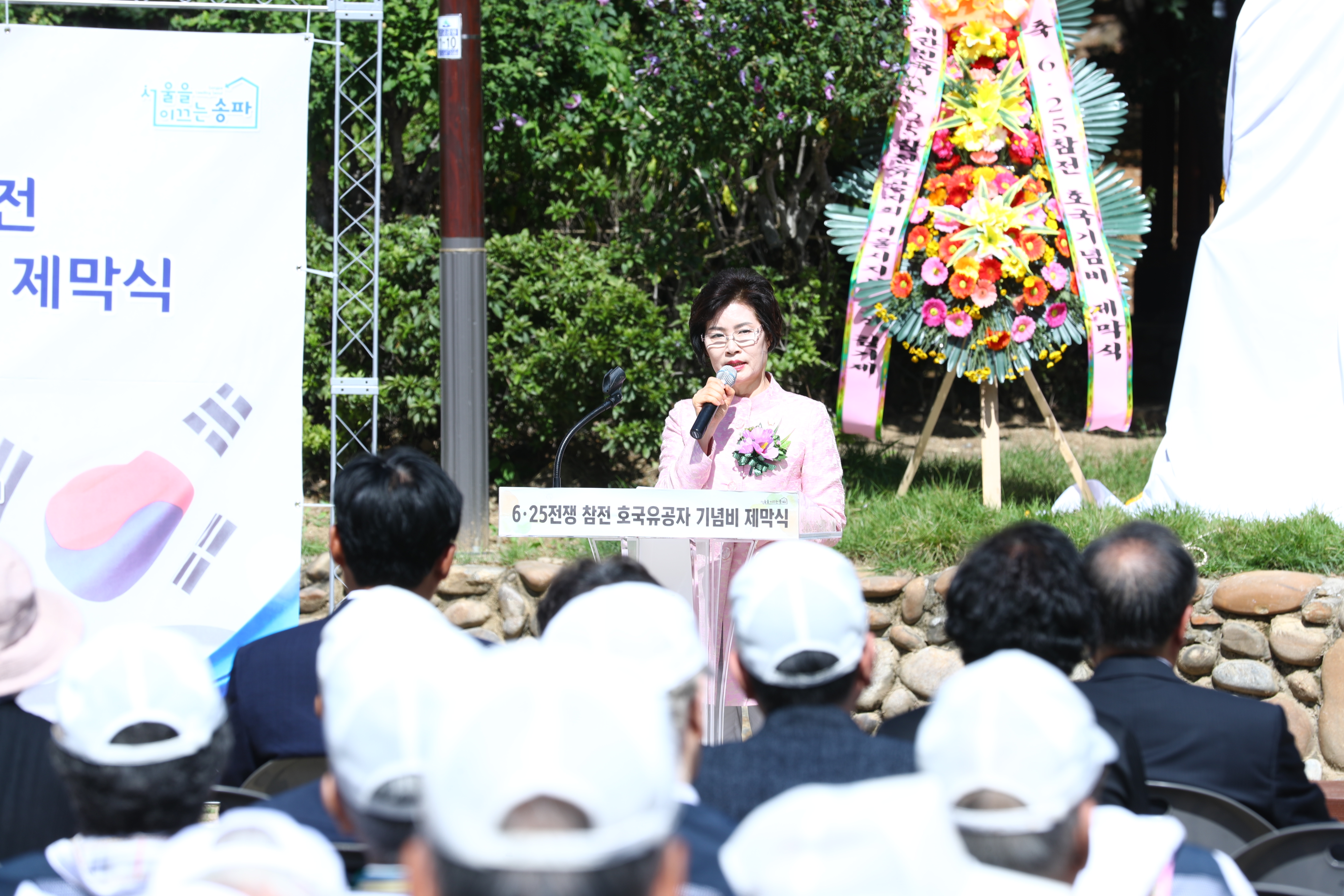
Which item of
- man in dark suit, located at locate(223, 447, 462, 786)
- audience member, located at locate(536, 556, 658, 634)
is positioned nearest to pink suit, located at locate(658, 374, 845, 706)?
audience member, located at locate(536, 556, 658, 634)

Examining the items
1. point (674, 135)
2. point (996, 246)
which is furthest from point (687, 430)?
point (674, 135)

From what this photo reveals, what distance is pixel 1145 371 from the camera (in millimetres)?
8359

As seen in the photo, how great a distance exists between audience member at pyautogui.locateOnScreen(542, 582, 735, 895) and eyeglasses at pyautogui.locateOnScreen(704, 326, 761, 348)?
1697 mm

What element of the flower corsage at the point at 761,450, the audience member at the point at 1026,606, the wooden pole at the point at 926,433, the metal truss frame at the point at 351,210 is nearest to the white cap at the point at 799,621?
the audience member at the point at 1026,606

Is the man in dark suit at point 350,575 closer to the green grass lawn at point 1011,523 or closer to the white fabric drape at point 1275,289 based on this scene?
the green grass lawn at point 1011,523

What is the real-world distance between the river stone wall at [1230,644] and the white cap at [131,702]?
2.80m

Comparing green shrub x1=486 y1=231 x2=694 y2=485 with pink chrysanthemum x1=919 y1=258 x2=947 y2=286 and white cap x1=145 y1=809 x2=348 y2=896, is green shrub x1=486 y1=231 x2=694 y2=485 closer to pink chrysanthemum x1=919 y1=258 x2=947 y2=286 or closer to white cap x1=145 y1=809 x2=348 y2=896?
pink chrysanthemum x1=919 y1=258 x2=947 y2=286

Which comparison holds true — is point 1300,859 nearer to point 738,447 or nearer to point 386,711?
point 386,711

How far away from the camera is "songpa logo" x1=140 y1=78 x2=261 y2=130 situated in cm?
388

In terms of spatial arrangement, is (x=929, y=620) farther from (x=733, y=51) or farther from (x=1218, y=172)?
(x=1218, y=172)

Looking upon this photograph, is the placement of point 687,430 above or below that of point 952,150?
below

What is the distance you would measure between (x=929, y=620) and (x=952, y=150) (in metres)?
1.88

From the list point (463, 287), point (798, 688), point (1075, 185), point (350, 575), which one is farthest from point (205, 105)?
point (1075, 185)

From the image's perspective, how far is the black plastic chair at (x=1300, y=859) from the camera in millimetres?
1832
